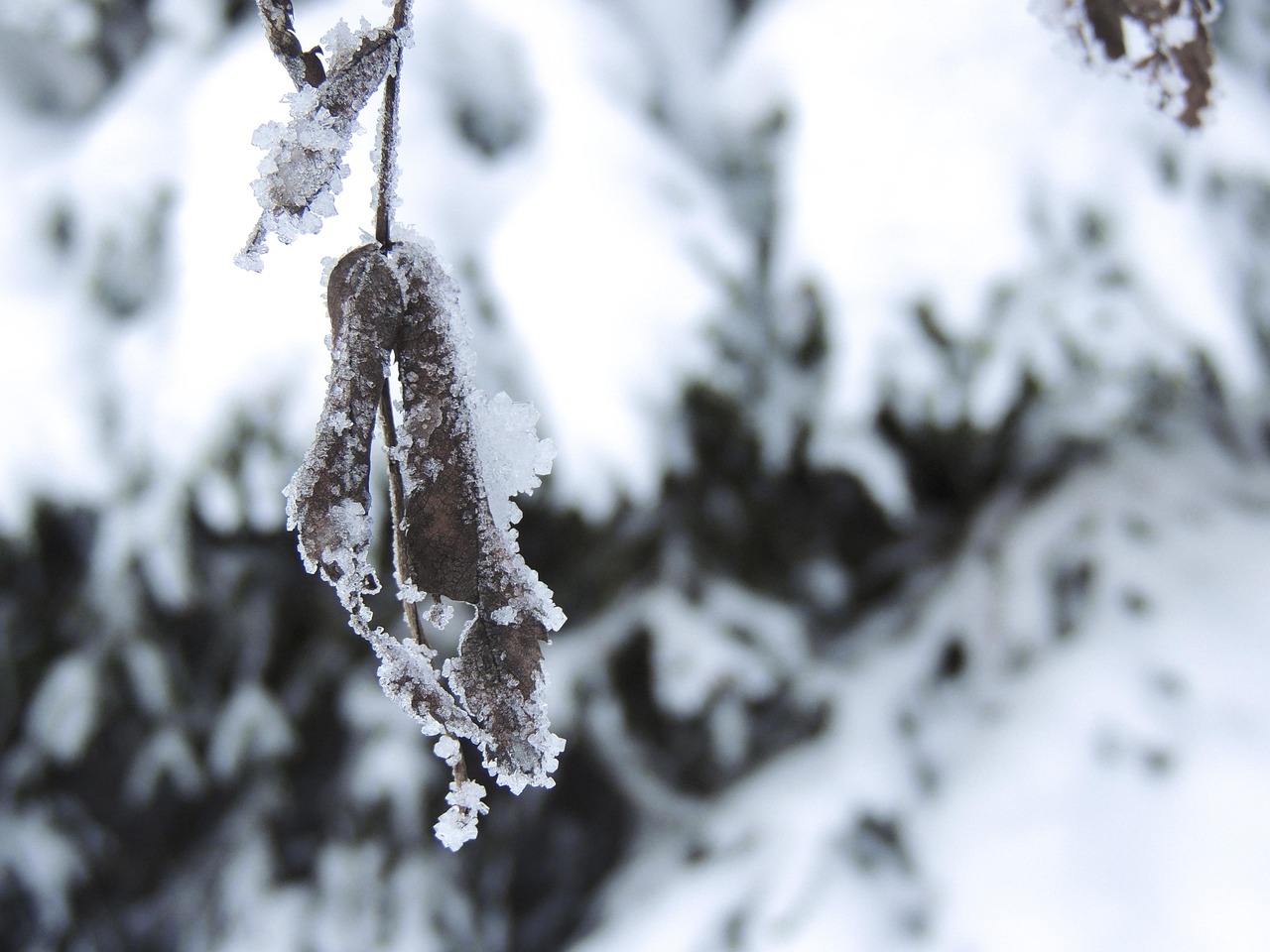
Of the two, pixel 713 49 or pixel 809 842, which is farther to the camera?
pixel 713 49

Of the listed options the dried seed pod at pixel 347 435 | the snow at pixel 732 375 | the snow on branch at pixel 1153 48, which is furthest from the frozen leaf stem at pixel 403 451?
the snow at pixel 732 375

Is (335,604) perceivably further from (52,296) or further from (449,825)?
(449,825)

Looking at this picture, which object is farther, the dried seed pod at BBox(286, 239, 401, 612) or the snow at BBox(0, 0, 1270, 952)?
the snow at BBox(0, 0, 1270, 952)

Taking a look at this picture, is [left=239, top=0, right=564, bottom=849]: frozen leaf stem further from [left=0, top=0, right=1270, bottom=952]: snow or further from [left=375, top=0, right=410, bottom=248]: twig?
[left=0, top=0, right=1270, bottom=952]: snow

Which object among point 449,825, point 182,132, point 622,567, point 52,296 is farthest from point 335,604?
point 449,825

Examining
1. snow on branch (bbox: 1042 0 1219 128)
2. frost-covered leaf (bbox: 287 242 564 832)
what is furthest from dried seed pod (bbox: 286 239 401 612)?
snow on branch (bbox: 1042 0 1219 128)

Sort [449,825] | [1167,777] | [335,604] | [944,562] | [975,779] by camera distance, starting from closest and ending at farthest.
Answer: [449,825] → [1167,777] → [975,779] → [335,604] → [944,562]

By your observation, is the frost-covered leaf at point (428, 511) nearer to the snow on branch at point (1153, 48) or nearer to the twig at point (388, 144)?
the twig at point (388, 144)
